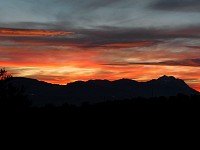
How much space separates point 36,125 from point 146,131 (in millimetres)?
7023

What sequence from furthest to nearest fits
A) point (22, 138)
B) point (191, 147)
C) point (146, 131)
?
point (22, 138) < point (146, 131) < point (191, 147)

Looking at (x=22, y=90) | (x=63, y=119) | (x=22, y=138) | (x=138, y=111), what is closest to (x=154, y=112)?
(x=138, y=111)

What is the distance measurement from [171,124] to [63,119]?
6.87m

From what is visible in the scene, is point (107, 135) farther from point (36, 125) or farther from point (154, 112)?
point (36, 125)

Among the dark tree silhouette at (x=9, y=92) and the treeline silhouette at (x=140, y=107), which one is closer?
the treeline silhouette at (x=140, y=107)

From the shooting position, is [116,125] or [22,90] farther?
[22,90]

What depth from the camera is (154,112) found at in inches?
965

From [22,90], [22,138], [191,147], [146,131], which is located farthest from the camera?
[22,90]

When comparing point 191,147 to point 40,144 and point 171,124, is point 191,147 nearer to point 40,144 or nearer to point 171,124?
point 171,124

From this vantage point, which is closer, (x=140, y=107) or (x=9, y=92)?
(x=140, y=107)

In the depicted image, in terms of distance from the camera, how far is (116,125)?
23.7 m

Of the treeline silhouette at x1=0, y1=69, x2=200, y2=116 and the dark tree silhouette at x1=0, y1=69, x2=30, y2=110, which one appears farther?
the dark tree silhouette at x1=0, y1=69, x2=30, y2=110

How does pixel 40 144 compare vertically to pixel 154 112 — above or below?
below

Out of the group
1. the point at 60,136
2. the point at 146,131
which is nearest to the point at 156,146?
the point at 146,131
